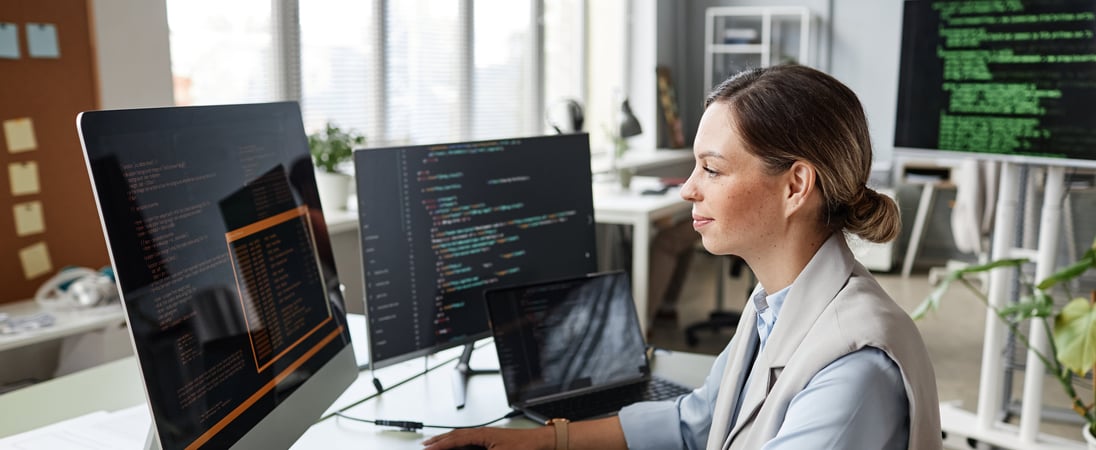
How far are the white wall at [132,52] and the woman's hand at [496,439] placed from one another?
6.69 feet

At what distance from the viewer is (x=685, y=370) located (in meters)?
1.74

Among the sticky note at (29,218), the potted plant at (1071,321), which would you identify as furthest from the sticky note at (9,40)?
the potted plant at (1071,321)

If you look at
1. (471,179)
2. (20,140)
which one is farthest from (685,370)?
(20,140)

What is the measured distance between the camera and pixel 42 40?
2.61 meters

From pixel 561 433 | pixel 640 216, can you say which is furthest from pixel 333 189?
pixel 561 433

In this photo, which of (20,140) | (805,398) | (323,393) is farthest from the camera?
(20,140)

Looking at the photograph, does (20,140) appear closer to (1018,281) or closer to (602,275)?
(602,275)

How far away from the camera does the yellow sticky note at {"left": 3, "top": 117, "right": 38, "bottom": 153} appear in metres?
2.54

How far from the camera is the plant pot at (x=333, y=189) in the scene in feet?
11.5

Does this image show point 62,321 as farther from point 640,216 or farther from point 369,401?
point 640,216

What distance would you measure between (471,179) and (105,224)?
2.77 ft

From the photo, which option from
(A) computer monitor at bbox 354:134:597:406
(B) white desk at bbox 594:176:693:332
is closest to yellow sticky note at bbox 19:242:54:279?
(A) computer monitor at bbox 354:134:597:406

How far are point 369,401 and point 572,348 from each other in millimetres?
357

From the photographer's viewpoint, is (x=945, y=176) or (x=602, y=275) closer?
(x=602, y=275)
